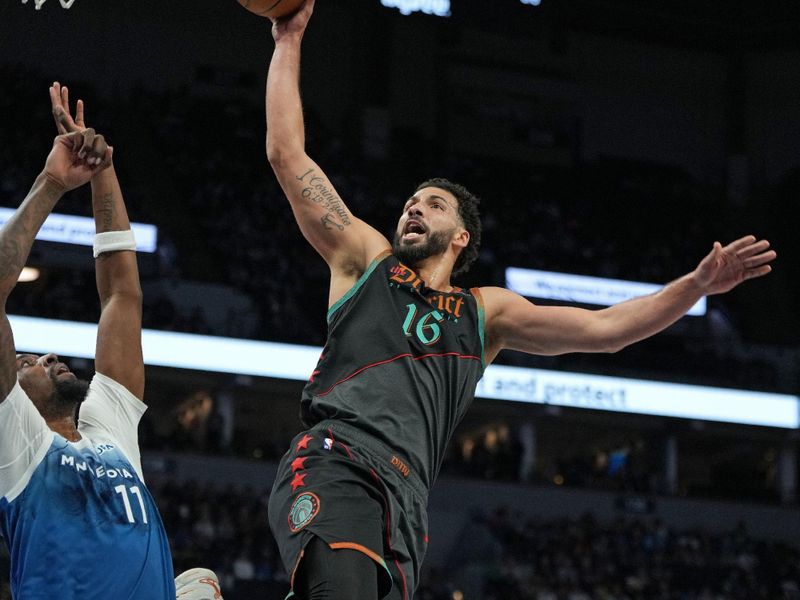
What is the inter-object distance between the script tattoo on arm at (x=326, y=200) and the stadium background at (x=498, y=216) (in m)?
13.7

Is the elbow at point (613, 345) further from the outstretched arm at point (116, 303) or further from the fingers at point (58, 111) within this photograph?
the fingers at point (58, 111)

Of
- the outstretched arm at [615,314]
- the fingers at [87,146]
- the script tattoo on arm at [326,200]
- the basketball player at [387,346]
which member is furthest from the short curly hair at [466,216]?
the fingers at [87,146]

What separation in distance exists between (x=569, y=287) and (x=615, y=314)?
21443 mm

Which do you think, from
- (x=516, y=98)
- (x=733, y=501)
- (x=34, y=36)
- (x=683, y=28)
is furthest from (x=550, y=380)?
(x=34, y=36)

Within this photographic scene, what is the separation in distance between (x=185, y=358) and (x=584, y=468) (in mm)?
9616

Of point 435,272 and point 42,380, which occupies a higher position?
point 435,272

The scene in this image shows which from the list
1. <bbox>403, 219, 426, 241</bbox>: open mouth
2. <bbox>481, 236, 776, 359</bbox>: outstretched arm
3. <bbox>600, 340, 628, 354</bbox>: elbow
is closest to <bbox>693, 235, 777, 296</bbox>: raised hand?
<bbox>481, 236, 776, 359</bbox>: outstretched arm

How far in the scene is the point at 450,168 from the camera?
29.1 metres

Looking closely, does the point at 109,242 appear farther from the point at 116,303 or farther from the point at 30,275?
the point at 30,275

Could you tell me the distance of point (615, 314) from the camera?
457 centimetres

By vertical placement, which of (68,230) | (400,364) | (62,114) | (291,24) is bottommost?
(400,364)

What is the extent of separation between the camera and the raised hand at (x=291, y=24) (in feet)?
16.2

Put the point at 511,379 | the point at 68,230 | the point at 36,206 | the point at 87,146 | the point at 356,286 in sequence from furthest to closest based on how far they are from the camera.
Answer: the point at 511,379
the point at 68,230
the point at 356,286
the point at 87,146
the point at 36,206

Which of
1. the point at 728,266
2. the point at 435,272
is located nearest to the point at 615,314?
the point at 728,266
